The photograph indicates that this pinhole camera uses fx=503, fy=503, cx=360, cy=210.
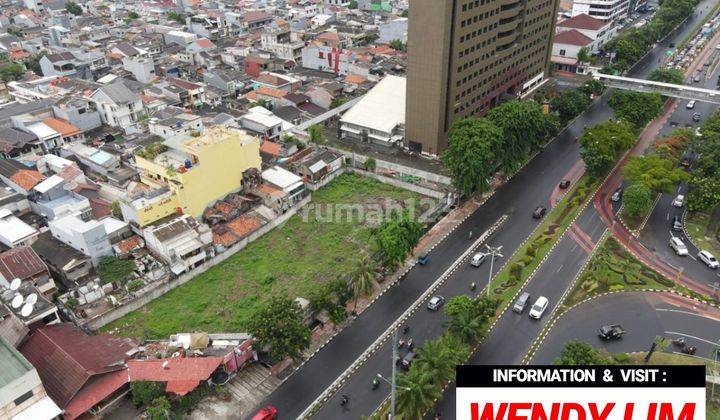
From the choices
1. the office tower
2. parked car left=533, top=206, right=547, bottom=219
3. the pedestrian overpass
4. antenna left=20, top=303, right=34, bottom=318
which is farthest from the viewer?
the pedestrian overpass

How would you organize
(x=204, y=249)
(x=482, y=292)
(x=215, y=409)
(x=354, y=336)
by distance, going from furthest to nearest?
(x=204, y=249)
(x=482, y=292)
(x=354, y=336)
(x=215, y=409)

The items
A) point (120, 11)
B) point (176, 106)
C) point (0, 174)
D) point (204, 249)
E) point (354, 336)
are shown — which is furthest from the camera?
point (120, 11)

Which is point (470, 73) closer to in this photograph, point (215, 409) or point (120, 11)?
point (215, 409)

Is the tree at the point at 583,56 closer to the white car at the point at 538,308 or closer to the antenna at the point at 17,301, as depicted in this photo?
the white car at the point at 538,308

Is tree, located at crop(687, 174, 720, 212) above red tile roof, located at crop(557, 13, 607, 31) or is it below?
below

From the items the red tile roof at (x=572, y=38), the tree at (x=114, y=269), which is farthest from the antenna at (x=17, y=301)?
the red tile roof at (x=572, y=38)

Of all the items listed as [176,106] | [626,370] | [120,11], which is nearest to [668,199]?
[626,370]

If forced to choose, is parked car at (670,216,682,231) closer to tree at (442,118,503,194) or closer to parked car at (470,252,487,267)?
tree at (442,118,503,194)

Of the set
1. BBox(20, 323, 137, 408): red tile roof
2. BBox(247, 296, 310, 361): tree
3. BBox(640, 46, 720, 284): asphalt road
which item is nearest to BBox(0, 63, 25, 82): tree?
BBox(20, 323, 137, 408): red tile roof
